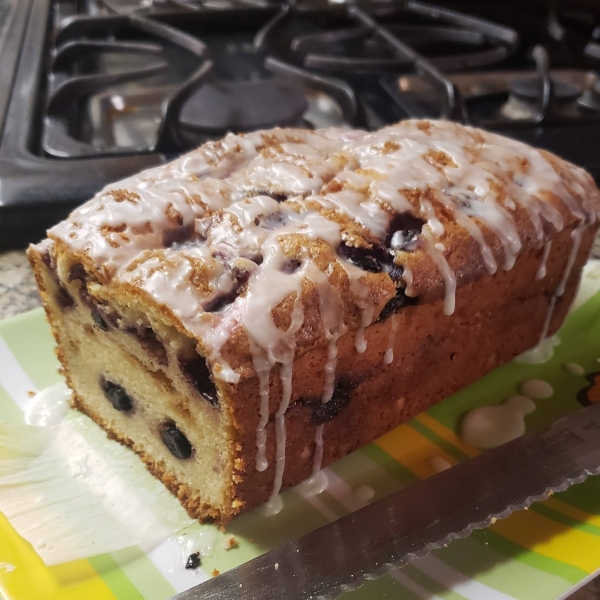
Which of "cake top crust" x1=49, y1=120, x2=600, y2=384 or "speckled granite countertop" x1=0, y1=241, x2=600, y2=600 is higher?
"cake top crust" x1=49, y1=120, x2=600, y2=384

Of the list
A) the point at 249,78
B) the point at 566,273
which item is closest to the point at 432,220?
the point at 566,273

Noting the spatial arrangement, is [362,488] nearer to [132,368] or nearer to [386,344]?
[386,344]

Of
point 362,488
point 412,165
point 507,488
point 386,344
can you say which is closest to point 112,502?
point 362,488

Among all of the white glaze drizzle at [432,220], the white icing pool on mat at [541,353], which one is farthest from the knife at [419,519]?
the white glaze drizzle at [432,220]

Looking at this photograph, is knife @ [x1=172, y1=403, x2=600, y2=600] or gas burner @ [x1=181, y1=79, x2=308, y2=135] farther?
gas burner @ [x1=181, y1=79, x2=308, y2=135]

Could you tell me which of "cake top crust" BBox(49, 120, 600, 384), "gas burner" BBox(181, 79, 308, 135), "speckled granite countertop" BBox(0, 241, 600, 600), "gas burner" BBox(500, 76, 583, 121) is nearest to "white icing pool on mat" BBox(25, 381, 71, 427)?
"speckled granite countertop" BBox(0, 241, 600, 600)

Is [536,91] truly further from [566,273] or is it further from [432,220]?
[432,220]

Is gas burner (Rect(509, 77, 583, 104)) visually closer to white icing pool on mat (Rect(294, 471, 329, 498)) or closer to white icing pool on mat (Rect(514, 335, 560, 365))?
white icing pool on mat (Rect(514, 335, 560, 365))
